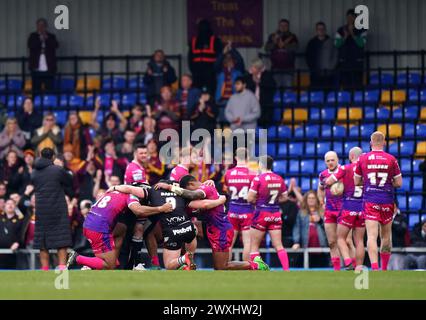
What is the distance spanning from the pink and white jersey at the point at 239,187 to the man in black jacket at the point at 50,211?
10.7ft

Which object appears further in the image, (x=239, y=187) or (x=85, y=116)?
(x=85, y=116)

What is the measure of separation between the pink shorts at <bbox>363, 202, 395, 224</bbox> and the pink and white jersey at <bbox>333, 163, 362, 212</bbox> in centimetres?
145

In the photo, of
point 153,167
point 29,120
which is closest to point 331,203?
point 153,167

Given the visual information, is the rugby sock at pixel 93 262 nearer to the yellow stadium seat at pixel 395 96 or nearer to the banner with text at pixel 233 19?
the yellow stadium seat at pixel 395 96

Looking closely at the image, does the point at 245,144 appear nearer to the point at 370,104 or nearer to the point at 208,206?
the point at 370,104

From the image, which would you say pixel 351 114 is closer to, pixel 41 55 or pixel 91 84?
Result: pixel 91 84

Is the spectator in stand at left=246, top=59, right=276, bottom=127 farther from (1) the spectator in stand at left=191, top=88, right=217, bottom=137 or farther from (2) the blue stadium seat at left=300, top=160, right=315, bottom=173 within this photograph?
(2) the blue stadium seat at left=300, top=160, right=315, bottom=173

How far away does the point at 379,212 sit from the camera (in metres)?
21.8

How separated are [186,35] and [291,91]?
3.17 m

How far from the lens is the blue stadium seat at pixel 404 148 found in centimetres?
2958

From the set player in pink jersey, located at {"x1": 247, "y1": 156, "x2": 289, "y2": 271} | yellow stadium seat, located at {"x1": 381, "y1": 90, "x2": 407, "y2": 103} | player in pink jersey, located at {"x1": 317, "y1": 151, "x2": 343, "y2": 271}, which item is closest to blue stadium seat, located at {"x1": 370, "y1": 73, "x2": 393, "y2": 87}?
yellow stadium seat, located at {"x1": 381, "y1": 90, "x2": 407, "y2": 103}

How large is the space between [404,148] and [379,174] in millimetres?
8081

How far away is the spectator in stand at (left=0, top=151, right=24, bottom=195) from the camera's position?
28.6 m
